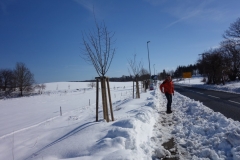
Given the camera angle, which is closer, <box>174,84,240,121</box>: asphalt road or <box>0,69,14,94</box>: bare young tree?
<box>174,84,240,121</box>: asphalt road

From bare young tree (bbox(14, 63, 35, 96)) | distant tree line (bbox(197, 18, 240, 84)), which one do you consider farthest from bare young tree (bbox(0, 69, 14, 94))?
distant tree line (bbox(197, 18, 240, 84))

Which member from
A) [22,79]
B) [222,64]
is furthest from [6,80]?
[222,64]

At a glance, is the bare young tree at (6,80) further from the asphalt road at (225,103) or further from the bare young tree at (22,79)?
→ the asphalt road at (225,103)

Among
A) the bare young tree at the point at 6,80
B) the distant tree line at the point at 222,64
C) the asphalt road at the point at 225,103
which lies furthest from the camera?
the bare young tree at the point at 6,80

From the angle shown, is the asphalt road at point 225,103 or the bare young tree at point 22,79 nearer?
the asphalt road at point 225,103

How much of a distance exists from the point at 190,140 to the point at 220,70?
33455mm

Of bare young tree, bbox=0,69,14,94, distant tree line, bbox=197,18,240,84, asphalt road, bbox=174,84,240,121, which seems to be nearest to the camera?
asphalt road, bbox=174,84,240,121

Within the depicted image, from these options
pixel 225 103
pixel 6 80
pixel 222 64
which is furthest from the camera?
pixel 6 80

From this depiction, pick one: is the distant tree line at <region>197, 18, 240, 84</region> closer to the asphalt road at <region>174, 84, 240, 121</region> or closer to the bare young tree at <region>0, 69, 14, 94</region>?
the asphalt road at <region>174, 84, 240, 121</region>

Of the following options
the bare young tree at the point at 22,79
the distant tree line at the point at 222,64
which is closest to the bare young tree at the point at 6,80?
the bare young tree at the point at 22,79

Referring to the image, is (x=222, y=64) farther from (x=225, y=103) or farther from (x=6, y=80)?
(x=6, y=80)

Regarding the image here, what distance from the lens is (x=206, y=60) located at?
121 feet

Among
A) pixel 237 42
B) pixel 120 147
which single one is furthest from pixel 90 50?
pixel 237 42

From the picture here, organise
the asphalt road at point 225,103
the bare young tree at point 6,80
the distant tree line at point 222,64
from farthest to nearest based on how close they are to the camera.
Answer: the bare young tree at point 6,80 → the distant tree line at point 222,64 → the asphalt road at point 225,103
